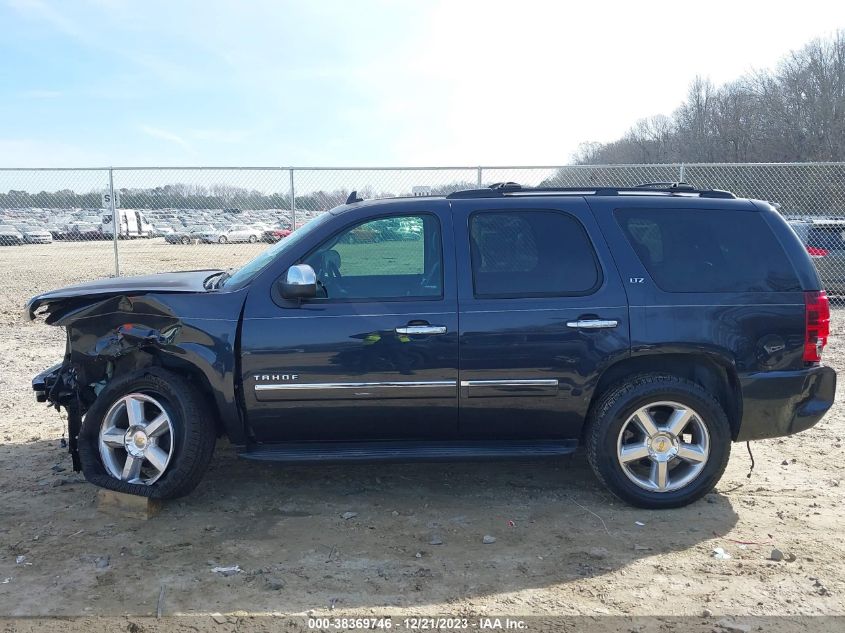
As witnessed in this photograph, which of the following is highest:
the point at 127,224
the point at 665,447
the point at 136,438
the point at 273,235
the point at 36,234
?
the point at 127,224

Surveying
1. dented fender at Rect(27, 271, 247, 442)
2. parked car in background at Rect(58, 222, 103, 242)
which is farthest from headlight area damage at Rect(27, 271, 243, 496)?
parked car in background at Rect(58, 222, 103, 242)

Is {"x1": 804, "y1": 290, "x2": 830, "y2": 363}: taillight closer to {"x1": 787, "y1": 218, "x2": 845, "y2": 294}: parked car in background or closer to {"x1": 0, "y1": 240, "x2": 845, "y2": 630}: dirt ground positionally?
{"x1": 0, "y1": 240, "x2": 845, "y2": 630}: dirt ground

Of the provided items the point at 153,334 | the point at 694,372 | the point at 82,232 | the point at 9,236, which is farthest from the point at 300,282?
the point at 9,236

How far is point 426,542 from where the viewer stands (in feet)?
12.4

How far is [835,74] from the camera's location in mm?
43438

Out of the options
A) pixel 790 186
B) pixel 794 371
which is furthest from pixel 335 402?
pixel 790 186

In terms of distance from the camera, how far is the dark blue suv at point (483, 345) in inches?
159

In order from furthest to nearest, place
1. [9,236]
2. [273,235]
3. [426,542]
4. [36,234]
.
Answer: [9,236] < [36,234] < [273,235] < [426,542]

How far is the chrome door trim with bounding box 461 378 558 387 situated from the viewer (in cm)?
407

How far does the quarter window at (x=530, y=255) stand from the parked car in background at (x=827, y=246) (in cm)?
909

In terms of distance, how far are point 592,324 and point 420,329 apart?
1020 mm

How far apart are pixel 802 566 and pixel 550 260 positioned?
212 cm

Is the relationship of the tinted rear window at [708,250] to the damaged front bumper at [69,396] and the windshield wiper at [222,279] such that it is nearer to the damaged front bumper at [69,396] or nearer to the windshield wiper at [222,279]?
the windshield wiper at [222,279]

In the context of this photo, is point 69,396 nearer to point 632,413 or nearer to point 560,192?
point 560,192
